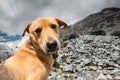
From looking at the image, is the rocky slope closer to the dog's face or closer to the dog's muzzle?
the dog's face

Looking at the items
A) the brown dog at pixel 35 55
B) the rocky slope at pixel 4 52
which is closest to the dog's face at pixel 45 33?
the brown dog at pixel 35 55

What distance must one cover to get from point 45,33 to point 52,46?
1.46 ft

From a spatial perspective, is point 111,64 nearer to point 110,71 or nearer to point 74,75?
point 110,71

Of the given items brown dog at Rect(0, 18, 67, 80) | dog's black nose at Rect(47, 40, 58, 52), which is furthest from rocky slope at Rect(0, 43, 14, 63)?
dog's black nose at Rect(47, 40, 58, 52)

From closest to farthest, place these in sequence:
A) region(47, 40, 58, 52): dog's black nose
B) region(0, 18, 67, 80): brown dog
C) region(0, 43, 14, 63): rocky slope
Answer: region(0, 18, 67, 80): brown dog < region(47, 40, 58, 52): dog's black nose < region(0, 43, 14, 63): rocky slope

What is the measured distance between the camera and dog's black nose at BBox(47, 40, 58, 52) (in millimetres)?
6527

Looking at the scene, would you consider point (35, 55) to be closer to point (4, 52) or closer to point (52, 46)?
point (52, 46)

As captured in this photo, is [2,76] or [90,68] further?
[90,68]

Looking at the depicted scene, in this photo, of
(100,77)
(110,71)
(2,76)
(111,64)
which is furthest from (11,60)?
(111,64)

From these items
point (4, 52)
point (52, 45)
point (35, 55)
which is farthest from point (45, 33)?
point (4, 52)

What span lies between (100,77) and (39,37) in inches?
354

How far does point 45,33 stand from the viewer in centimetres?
682

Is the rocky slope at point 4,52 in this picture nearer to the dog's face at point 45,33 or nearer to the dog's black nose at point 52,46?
the dog's face at point 45,33

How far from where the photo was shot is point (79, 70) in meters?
17.5
